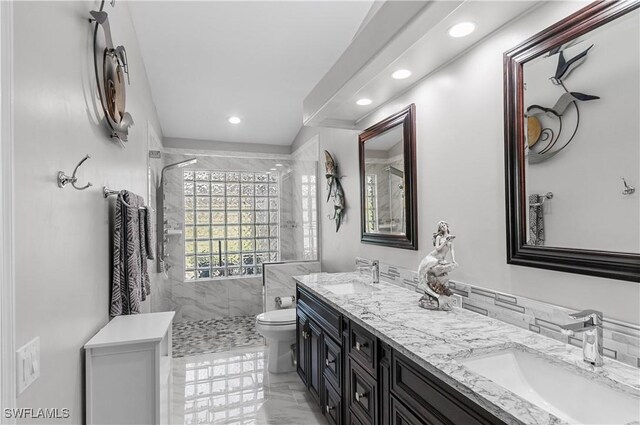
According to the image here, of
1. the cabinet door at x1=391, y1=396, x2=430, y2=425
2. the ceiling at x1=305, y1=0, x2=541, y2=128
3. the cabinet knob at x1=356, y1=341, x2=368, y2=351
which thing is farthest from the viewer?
the cabinet knob at x1=356, y1=341, x2=368, y2=351

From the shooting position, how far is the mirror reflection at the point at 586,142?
107 centimetres

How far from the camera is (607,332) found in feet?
3.71

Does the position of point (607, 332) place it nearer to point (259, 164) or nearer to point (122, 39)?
point (122, 39)

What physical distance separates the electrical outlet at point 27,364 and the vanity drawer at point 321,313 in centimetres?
133

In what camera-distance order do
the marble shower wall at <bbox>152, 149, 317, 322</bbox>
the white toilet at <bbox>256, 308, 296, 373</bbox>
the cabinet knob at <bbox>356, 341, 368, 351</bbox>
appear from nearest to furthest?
the cabinet knob at <bbox>356, 341, 368, 351</bbox> → the white toilet at <bbox>256, 308, 296, 373</bbox> → the marble shower wall at <bbox>152, 149, 317, 322</bbox>

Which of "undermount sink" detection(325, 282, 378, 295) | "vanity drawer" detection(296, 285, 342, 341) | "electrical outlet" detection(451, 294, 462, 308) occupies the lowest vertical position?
"vanity drawer" detection(296, 285, 342, 341)

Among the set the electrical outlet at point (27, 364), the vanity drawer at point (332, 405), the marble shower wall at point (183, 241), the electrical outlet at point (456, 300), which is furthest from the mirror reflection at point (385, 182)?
the electrical outlet at point (27, 364)

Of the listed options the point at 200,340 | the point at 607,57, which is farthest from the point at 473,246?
the point at 200,340

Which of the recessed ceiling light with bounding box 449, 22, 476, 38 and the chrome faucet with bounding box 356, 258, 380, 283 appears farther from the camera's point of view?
the chrome faucet with bounding box 356, 258, 380, 283

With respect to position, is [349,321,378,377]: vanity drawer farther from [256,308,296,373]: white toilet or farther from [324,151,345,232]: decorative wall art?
[324,151,345,232]: decorative wall art

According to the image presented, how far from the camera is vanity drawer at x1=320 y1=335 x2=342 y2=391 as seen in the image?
196 centimetres

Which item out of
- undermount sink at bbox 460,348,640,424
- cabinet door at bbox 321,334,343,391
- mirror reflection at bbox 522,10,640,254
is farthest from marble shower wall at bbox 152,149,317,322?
undermount sink at bbox 460,348,640,424

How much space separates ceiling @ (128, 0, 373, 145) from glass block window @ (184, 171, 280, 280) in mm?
992

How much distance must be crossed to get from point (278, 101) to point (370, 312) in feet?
9.60
